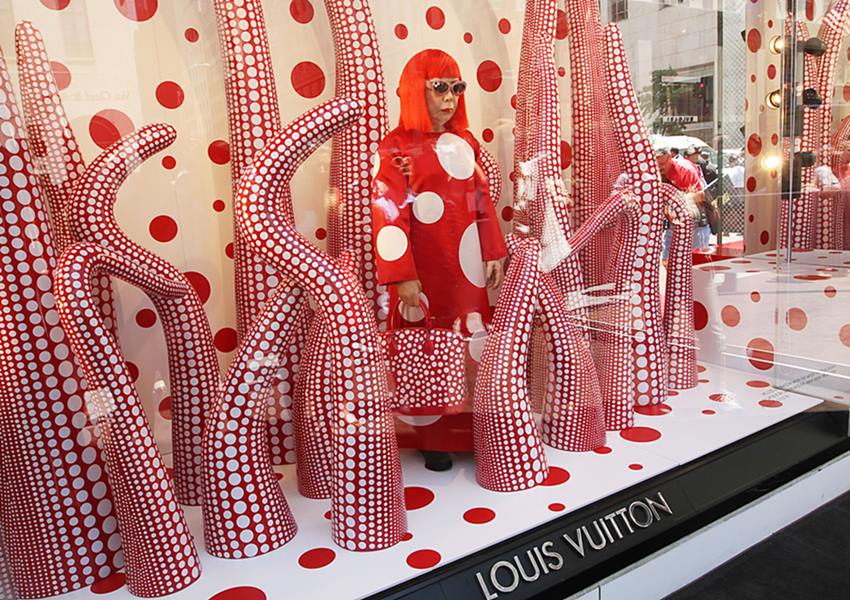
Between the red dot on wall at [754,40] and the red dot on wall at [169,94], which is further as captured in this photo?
the red dot on wall at [754,40]

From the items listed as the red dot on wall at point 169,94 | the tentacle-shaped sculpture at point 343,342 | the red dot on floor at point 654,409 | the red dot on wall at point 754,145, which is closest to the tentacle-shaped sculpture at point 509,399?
the tentacle-shaped sculpture at point 343,342

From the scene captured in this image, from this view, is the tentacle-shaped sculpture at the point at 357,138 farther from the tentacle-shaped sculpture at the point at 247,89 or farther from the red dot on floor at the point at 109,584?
the red dot on floor at the point at 109,584

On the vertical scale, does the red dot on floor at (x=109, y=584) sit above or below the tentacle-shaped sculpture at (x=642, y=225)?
below

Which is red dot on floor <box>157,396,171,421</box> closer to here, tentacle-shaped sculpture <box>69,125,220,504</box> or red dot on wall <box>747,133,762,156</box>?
tentacle-shaped sculpture <box>69,125,220,504</box>

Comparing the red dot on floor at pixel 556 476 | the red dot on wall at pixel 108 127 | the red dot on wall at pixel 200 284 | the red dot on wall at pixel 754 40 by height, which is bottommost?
the red dot on floor at pixel 556 476

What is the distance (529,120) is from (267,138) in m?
0.62

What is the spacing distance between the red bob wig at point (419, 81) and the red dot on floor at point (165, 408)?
633 mm

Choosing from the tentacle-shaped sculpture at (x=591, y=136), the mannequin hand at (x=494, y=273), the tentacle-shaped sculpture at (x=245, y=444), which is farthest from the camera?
the tentacle-shaped sculpture at (x=591, y=136)

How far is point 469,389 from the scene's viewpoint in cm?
126

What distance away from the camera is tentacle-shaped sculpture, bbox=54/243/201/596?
2.78 ft

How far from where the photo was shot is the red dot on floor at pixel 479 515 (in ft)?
3.61

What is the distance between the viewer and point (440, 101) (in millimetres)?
1209

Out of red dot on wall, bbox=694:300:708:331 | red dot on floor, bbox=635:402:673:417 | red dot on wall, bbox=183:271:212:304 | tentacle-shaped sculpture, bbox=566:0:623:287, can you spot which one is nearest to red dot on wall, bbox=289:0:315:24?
red dot on wall, bbox=183:271:212:304

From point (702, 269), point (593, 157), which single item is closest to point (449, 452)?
point (593, 157)
